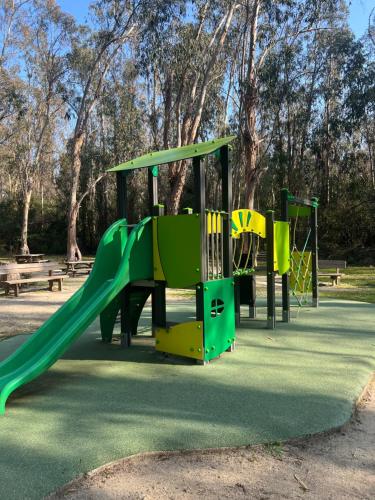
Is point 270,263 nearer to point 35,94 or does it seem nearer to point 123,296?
point 123,296

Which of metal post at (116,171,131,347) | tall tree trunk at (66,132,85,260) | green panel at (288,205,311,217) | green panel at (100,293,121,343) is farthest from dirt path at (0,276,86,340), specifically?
tall tree trunk at (66,132,85,260)

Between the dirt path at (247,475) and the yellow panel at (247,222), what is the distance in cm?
331

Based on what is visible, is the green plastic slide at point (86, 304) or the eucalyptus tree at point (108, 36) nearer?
the green plastic slide at point (86, 304)

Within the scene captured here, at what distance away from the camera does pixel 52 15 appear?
92.6ft

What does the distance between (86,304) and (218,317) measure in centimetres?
143

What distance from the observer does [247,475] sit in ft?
8.33

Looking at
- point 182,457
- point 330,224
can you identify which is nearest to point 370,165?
point 330,224

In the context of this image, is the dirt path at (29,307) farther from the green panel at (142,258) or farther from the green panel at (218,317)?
the green panel at (218,317)

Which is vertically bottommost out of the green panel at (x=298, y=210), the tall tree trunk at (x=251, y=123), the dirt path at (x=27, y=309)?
the dirt path at (x=27, y=309)

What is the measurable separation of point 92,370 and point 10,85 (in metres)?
24.8

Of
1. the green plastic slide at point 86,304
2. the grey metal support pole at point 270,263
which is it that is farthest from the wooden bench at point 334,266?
the green plastic slide at point 86,304

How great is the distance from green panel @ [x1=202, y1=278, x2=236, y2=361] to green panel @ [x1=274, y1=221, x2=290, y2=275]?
171 centimetres

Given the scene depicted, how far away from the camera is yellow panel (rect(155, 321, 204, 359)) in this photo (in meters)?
4.68

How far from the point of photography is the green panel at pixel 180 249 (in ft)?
15.5
